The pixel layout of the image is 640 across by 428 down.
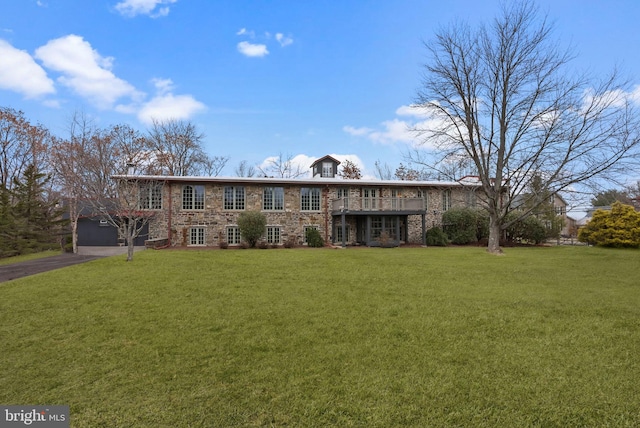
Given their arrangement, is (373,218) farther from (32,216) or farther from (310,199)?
(32,216)

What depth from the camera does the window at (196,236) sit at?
70.0ft

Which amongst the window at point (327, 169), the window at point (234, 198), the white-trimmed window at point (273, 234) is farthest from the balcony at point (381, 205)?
the window at point (327, 169)

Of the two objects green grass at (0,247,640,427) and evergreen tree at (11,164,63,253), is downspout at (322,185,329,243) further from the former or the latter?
evergreen tree at (11,164,63,253)

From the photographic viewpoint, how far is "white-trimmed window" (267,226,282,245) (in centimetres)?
2236

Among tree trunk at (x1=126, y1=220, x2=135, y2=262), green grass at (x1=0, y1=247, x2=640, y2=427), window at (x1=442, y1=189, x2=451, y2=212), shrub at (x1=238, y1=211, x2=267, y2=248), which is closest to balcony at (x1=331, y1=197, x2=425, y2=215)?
window at (x1=442, y1=189, x2=451, y2=212)

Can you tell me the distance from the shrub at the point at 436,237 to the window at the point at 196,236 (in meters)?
15.7

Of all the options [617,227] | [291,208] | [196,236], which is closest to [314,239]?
[291,208]

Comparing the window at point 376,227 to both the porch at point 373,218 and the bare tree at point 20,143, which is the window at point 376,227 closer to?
the porch at point 373,218

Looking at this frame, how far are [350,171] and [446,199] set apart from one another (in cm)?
1484

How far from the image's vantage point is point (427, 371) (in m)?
3.87

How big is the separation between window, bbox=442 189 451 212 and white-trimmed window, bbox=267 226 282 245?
12.9 metres

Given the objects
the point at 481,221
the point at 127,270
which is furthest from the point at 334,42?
the point at 481,221

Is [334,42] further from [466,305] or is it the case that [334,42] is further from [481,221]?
[481,221]

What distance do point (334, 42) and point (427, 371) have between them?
51.0 feet
